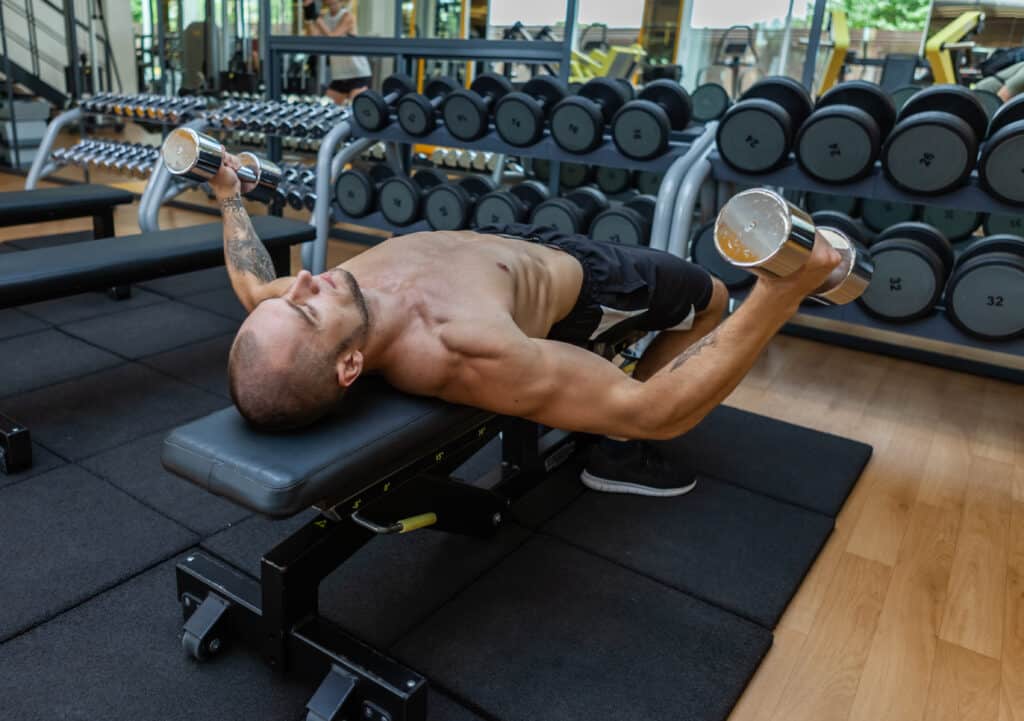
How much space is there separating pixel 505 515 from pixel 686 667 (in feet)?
1.97

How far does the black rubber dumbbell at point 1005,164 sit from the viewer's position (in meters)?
2.13

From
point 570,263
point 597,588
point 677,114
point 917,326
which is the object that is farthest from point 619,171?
point 597,588

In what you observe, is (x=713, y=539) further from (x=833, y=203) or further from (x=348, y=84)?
(x=348, y=84)

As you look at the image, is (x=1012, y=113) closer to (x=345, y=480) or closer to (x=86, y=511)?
(x=345, y=480)

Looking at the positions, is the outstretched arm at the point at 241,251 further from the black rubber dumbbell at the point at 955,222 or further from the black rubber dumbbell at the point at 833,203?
the black rubber dumbbell at the point at 955,222

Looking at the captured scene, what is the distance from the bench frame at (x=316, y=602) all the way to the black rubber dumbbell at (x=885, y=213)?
2985 mm

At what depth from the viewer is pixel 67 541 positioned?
1661mm

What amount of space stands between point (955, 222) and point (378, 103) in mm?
2779

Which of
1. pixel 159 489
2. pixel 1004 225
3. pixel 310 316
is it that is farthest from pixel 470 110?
pixel 1004 225

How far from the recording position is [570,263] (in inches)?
68.8

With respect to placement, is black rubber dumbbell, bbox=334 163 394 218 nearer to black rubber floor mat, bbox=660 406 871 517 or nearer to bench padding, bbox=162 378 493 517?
black rubber floor mat, bbox=660 406 871 517

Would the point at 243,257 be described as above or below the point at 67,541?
above

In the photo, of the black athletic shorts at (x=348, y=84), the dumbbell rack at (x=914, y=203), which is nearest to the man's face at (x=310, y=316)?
the dumbbell rack at (x=914, y=203)

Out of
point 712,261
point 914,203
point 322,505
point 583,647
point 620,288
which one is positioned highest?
point 914,203
